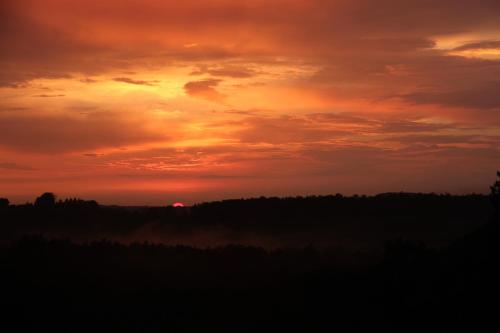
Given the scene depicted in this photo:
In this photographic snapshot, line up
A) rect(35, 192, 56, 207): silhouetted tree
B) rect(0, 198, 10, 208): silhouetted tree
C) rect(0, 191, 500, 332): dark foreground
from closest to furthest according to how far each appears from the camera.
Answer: rect(0, 191, 500, 332): dark foreground, rect(35, 192, 56, 207): silhouetted tree, rect(0, 198, 10, 208): silhouetted tree

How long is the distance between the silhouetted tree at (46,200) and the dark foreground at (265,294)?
29.6m

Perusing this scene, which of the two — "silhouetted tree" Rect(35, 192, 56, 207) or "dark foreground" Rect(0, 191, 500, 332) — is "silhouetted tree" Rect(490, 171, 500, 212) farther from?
"silhouetted tree" Rect(35, 192, 56, 207)

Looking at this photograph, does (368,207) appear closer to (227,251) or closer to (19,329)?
(227,251)

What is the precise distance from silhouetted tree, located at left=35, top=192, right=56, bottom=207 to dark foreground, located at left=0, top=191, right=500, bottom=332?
2958 cm

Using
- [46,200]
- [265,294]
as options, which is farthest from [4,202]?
[265,294]

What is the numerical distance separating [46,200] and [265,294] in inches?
1550

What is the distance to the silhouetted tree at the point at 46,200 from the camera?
54.2 meters

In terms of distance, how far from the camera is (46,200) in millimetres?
56156

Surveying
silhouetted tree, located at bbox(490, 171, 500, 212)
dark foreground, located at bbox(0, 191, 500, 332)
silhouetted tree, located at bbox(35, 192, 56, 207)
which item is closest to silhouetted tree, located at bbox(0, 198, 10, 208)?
silhouetted tree, located at bbox(35, 192, 56, 207)

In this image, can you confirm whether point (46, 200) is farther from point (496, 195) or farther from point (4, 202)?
point (496, 195)

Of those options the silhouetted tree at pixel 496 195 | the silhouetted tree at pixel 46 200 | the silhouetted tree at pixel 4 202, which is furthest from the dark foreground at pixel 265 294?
the silhouetted tree at pixel 4 202

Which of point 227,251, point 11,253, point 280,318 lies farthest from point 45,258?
point 280,318

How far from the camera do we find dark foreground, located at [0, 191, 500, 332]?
17188 millimetres

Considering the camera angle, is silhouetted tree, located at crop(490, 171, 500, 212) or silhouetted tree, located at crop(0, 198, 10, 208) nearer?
silhouetted tree, located at crop(490, 171, 500, 212)
